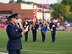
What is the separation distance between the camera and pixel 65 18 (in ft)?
395

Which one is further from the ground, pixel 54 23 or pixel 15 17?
pixel 15 17

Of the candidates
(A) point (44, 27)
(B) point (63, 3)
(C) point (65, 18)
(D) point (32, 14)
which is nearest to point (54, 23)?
(A) point (44, 27)

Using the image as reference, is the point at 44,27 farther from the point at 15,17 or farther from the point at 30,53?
the point at 15,17

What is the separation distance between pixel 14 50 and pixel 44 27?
20160 mm

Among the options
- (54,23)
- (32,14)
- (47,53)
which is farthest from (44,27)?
(32,14)

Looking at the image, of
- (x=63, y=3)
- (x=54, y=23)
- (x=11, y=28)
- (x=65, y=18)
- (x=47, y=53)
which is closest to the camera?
(x=11, y=28)

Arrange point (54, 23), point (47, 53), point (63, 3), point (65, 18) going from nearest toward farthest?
1. point (47, 53)
2. point (54, 23)
3. point (65, 18)
4. point (63, 3)

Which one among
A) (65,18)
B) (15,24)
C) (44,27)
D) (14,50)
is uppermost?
(15,24)

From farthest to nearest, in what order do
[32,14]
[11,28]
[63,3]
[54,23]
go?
[63,3], [32,14], [54,23], [11,28]

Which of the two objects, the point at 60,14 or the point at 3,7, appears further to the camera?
the point at 60,14

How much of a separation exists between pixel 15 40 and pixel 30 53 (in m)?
9.50

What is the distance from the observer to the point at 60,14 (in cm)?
12350

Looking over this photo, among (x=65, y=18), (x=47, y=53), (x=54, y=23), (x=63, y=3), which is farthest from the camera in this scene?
(x=63, y=3)

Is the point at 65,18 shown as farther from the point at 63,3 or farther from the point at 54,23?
the point at 54,23
